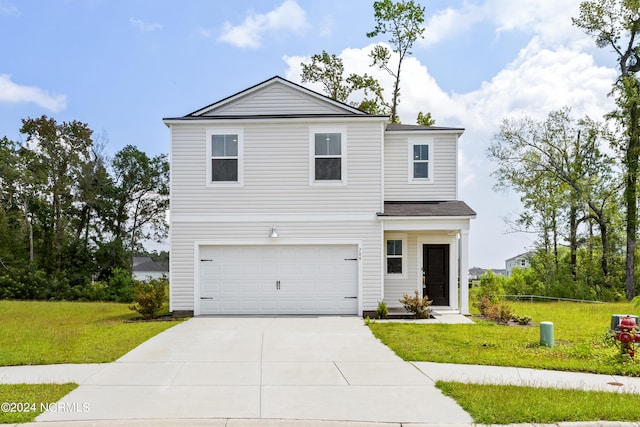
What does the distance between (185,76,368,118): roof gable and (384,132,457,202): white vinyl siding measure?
6.92ft

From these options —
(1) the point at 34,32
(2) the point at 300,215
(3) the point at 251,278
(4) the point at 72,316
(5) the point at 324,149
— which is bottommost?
(4) the point at 72,316

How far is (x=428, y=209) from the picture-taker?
55.8 feet

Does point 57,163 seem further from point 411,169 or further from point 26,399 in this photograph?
point 26,399

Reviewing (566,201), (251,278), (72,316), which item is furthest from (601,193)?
(72,316)

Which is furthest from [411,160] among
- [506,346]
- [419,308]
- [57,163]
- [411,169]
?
[57,163]

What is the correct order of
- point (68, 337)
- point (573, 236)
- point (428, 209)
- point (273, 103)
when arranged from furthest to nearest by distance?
point (573, 236) < point (273, 103) < point (428, 209) < point (68, 337)

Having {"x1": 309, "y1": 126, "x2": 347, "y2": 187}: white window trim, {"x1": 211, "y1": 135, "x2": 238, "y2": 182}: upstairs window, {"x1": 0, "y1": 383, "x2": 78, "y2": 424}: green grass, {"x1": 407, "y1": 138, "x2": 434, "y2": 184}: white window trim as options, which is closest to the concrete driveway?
{"x1": 0, "y1": 383, "x2": 78, "y2": 424}: green grass

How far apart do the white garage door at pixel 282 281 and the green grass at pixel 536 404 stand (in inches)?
346

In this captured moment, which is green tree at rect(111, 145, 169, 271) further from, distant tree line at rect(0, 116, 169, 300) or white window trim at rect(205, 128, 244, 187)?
white window trim at rect(205, 128, 244, 187)

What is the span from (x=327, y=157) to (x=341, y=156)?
42cm

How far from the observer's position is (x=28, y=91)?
32.1 m

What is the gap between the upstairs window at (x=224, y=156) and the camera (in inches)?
661

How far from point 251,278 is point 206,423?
1040 centimetres

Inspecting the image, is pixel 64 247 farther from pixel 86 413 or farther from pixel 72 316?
pixel 86 413
